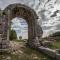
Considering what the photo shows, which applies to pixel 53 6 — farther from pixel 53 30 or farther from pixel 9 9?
pixel 9 9

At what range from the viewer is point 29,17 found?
47.6 feet

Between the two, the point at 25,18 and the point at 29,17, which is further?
the point at 25,18

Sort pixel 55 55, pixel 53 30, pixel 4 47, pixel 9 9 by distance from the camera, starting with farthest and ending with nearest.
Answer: pixel 53 30 → pixel 9 9 → pixel 4 47 → pixel 55 55

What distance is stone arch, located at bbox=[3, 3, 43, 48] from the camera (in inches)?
547

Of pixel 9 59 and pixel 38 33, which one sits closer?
pixel 9 59

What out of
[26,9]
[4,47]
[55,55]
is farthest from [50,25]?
[55,55]

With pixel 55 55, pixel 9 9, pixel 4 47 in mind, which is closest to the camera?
pixel 55 55

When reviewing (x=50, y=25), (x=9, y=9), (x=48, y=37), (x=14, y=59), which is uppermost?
(x=9, y=9)

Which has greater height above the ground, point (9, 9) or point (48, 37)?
point (9, 9)

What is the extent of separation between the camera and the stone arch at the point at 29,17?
13.9 metres

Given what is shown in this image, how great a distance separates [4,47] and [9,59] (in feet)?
13.5

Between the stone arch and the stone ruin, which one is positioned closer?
the stone ruin

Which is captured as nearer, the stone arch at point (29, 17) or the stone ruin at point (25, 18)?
the stone ruin at point (25, 18)

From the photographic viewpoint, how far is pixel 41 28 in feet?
48.0
